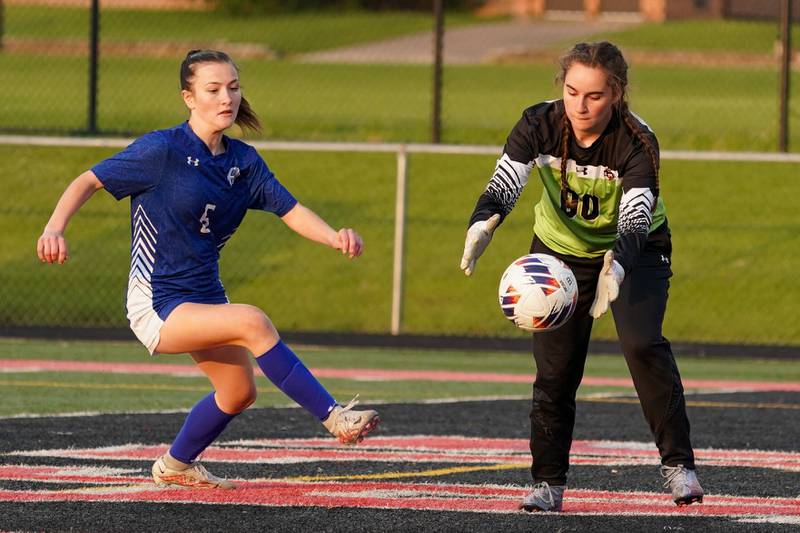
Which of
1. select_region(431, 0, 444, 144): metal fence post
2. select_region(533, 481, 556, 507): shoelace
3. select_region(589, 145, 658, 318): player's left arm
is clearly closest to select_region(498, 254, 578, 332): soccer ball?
select_region(589, 145, 658, 318): player's left arm

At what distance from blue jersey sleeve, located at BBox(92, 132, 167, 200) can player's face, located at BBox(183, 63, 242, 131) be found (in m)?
0.22

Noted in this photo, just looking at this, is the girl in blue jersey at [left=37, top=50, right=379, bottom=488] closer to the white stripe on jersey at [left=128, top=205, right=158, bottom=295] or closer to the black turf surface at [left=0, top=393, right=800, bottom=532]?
the white stripe on jersey at [left=128, top=205, right=158, bottom=295]

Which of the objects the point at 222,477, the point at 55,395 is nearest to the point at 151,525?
the point at 222,477

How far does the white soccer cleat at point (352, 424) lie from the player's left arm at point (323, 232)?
0.63 m

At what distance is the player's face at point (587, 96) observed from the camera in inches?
265

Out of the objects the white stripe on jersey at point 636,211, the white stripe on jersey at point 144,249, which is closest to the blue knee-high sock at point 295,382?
the white stripe on jersey at point 144,249

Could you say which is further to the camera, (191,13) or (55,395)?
(191,13)

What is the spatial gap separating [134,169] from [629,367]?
215 cm

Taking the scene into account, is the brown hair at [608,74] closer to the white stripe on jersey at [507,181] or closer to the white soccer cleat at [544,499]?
the white stripe on jersey at [507,181]

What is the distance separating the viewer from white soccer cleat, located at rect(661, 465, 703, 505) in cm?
698

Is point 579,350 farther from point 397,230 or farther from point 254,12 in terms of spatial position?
A: point 254,12

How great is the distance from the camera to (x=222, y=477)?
788 cm

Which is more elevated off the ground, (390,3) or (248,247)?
(390,3)

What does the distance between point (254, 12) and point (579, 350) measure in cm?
1452
